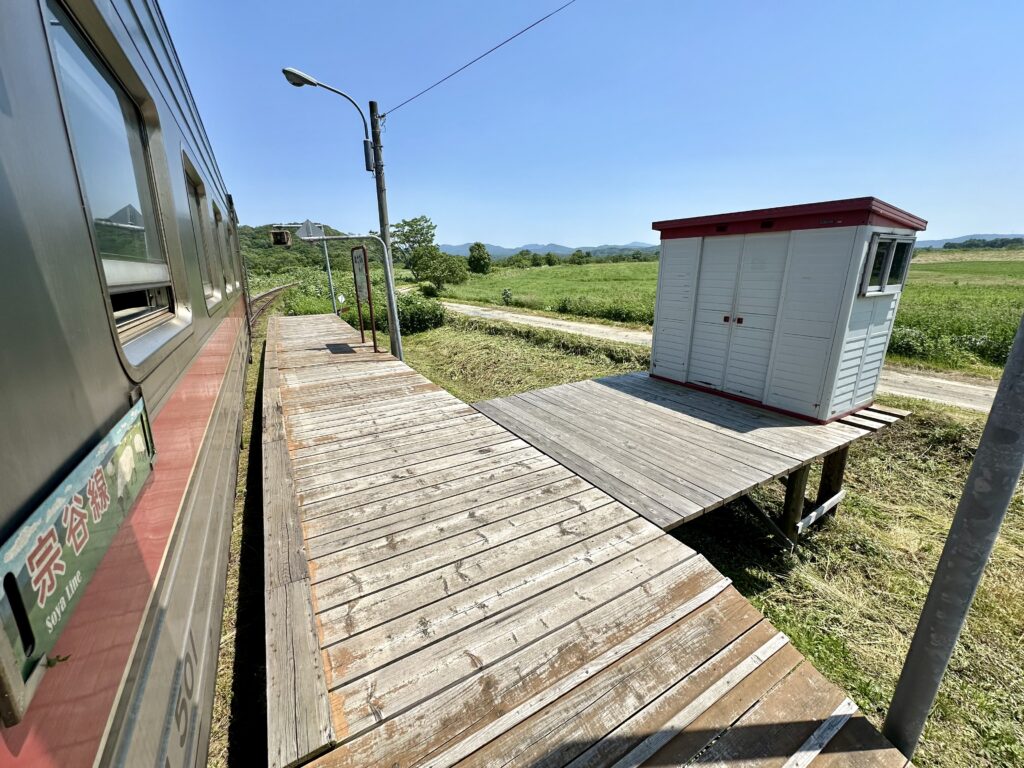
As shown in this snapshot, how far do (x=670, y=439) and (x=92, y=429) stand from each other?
14.7 feet

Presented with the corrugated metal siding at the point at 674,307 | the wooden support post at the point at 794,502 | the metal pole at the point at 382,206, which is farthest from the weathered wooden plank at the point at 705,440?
the metal pole at the point at 382,206

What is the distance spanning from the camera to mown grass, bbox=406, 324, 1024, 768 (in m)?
2.88

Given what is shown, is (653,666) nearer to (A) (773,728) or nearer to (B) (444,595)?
(A) (773,728)

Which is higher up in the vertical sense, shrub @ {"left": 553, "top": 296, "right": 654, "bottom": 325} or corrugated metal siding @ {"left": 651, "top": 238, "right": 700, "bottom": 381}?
corrugated metal siding @ {"left": 651, "top": 238, "right": 700, "bottom": 381}

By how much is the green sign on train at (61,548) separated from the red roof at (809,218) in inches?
217

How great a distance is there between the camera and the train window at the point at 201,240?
3.47 metres

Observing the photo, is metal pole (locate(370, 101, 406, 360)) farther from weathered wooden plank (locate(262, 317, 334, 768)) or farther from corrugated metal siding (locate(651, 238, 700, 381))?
weathered wooden plank (locate(262, 317, 334, 768))

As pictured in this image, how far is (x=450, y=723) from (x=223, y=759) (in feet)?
5.34

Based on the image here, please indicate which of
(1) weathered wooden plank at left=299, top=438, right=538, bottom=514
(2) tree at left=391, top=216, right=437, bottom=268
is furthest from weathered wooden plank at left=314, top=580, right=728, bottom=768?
(2) tree at left=391, top=216, right=437, bottom=268

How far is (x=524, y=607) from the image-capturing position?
216cm

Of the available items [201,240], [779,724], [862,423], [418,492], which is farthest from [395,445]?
[862,423]

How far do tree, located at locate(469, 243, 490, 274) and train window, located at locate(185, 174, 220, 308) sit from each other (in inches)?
2144

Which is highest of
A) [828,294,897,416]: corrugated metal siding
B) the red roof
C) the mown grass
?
the red roof

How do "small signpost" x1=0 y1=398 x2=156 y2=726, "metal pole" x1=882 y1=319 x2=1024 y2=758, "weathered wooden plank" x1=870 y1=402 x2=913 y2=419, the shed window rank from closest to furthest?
"small signpost" x1=0 y1=398 x2=156 y2=726, "metal pole" x1=882 y1=319 x2=1024 y2=758, the shed window, "weathered wooden plank" x1=870 y1=402 x2=913 y2=419
